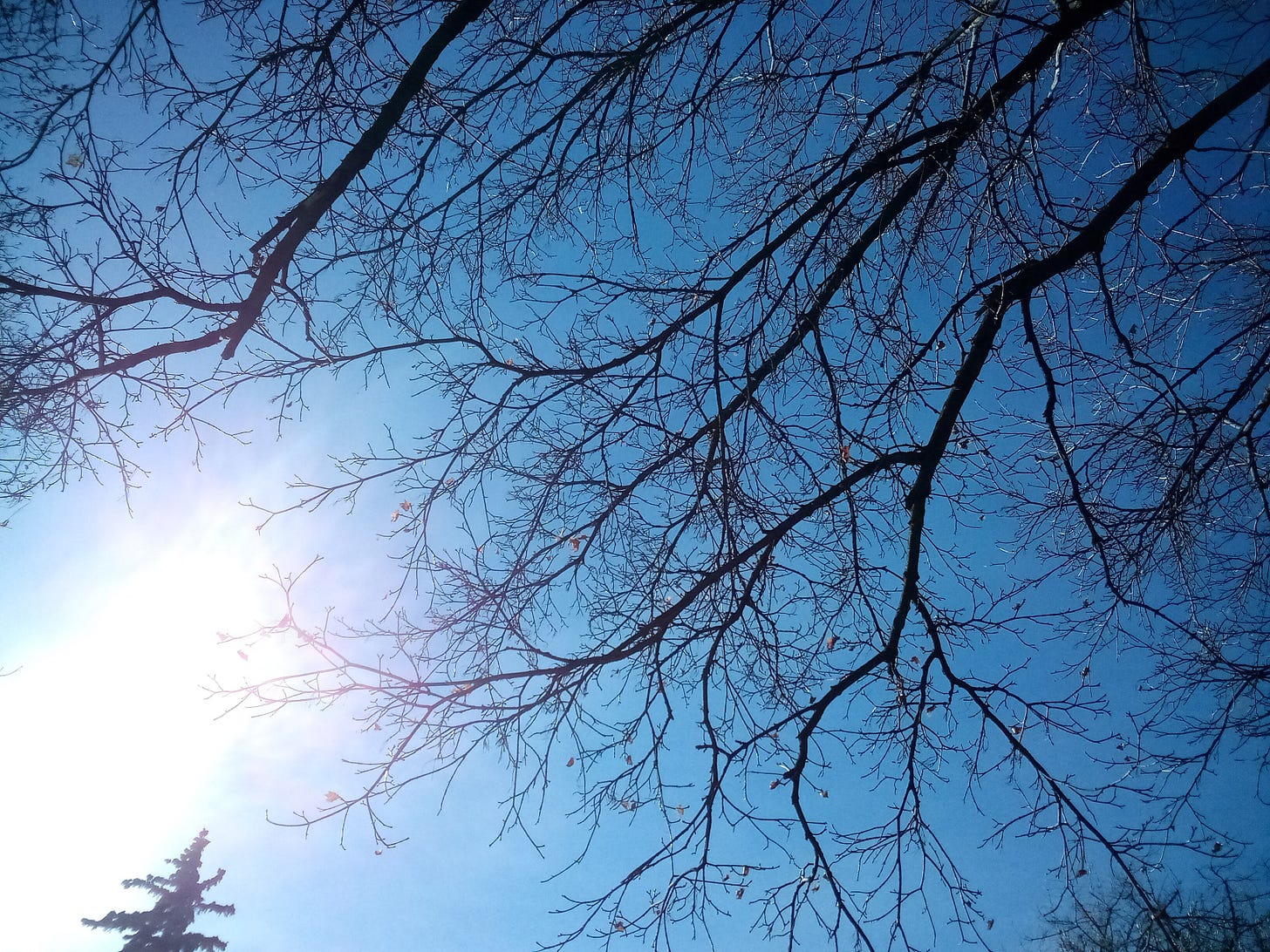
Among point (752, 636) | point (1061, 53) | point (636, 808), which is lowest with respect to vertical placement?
point (636, 808)

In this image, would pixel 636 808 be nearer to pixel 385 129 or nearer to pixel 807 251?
pixel 807 251

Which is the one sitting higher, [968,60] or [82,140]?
[968,60]

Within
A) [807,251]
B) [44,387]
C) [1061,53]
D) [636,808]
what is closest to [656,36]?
[807,251]

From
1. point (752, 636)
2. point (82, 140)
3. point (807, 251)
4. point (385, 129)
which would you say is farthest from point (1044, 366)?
point (82, 140)

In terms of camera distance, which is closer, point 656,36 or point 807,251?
point 807,251

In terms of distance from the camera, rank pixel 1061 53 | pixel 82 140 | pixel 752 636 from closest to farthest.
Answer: pixel 82 140 → pixel 1061 53 → pixel 752 636

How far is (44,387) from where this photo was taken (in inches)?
119

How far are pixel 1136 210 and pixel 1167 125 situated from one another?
39 cm

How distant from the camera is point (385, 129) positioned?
301 centimetres

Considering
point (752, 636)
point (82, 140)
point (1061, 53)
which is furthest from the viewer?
point (752, 636)

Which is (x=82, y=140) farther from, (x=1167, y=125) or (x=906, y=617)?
(x=1167, y=125)

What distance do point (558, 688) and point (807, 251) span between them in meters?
2.35

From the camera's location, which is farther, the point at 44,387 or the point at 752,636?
the point at 752,636

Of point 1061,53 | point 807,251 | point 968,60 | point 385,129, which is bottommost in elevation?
point 807,251
